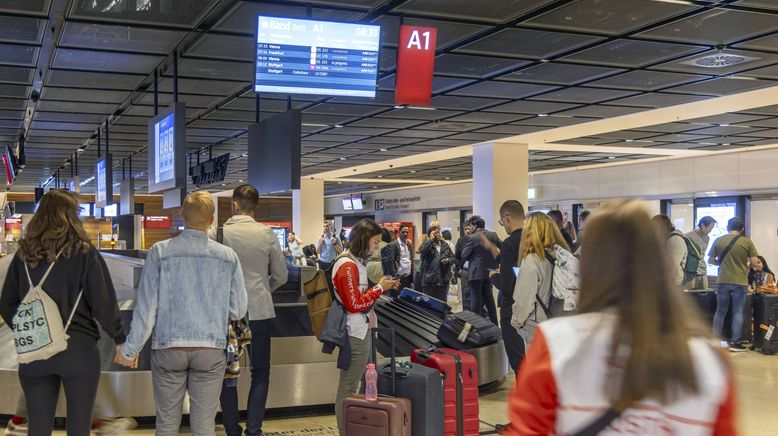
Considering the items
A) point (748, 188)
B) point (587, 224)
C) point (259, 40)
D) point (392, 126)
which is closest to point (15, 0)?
point (259, 40)

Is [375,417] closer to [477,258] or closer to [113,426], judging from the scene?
[113,426]

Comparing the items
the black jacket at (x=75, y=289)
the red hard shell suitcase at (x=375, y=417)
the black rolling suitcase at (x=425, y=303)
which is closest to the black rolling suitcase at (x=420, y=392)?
the red hard shell suitcase at (x=375, y=417)

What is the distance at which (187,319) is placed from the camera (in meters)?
4.23

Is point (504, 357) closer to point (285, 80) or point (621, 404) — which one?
point (285, 80)

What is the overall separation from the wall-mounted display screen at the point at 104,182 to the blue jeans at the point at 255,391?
28.0ft

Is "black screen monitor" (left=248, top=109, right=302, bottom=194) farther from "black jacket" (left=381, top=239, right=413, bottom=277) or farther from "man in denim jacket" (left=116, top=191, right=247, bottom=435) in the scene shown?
"black jacket" (left=381, top=239, right=413, bottom=277)

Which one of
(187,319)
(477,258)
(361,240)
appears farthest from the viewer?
(477,258)

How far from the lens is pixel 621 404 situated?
5.03ft

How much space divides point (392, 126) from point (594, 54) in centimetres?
604

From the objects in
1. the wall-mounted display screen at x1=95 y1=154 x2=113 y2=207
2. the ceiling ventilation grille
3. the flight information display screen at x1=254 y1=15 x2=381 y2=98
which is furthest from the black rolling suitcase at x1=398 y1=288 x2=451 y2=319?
the wall-mounted display screen at x1=95 y1=154 x2=113 y2=207

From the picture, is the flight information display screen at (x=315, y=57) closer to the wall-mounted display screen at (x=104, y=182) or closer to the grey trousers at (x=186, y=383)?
the grey trousers at (x=186, y=383)

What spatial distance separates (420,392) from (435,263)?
7366mm

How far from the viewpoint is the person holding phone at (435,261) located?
40.0 ft

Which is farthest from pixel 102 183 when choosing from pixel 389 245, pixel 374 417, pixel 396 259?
pixel 374 417
